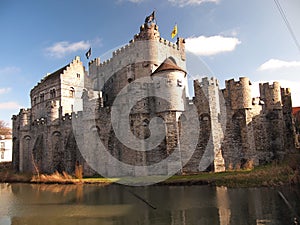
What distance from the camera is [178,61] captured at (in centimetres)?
3700

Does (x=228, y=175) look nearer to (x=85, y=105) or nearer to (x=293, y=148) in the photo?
(x=293, y=148)

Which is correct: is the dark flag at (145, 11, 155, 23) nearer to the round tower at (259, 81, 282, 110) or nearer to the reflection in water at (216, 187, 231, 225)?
the round tower at (259, 81, 282, 110)

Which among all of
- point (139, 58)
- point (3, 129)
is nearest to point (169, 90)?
point (139, 58)

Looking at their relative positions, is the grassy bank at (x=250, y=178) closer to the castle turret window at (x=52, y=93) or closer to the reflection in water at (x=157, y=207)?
the reflection in water at (x=157, y=207)

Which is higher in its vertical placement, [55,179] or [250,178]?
[250,178]

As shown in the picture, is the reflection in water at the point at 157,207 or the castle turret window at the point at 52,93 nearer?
the reflection in water at the point at 157,207

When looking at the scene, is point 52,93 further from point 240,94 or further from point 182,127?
point 240,94

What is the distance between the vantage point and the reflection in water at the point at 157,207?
11867 mm

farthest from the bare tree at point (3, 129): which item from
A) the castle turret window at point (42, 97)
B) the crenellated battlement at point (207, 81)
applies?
the crenellated battlement at point (207, 81)

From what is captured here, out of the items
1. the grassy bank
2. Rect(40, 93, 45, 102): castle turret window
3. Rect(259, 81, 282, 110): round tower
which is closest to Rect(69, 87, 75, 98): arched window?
Rect(40, 93, 45, 102): castle turret window

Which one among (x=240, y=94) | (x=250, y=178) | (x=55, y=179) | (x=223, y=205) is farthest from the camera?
(x=55, y=179)

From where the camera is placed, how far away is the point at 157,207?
14.2m

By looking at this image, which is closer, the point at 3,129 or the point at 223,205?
the point at 223,205

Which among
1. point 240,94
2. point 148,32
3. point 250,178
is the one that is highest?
point 148,32
